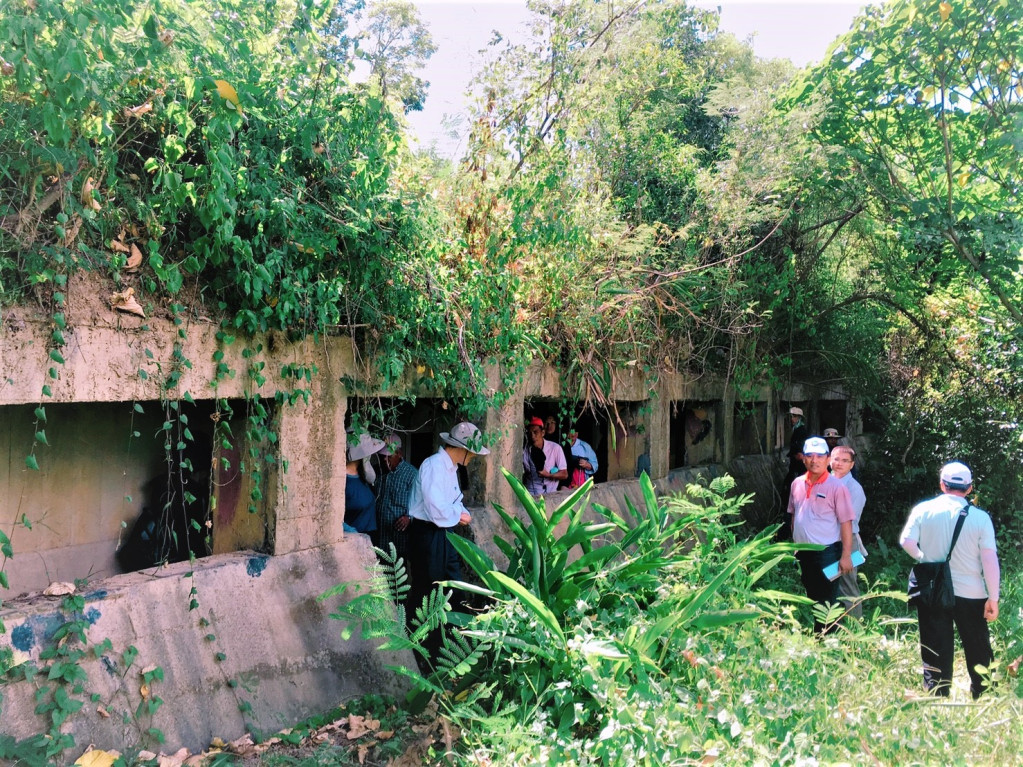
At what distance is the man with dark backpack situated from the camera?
4.98 meters

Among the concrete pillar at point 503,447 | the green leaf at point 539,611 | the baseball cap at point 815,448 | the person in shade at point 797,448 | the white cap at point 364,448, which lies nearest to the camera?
the green leaf at point 539,611

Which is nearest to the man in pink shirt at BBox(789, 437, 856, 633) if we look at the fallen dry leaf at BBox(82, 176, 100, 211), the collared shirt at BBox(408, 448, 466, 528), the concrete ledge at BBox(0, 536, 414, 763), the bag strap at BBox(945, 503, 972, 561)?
the bag strap at BBox(945, 503, 972, 561)

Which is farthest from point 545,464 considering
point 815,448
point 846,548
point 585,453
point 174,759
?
point 174,759

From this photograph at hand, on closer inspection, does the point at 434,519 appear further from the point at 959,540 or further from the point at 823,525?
the point at 959,540

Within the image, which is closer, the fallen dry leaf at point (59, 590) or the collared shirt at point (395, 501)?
the fallen dry leaf at point (59, 590)

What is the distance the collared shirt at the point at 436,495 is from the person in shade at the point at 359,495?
1.12 feet

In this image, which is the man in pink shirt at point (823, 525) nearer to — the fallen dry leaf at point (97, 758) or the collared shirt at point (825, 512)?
the collared shirt at point (825, 512)

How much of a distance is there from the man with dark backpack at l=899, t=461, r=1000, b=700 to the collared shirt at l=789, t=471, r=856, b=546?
81 cm

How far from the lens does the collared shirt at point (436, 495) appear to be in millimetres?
5641

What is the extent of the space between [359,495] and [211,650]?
5.51 ft

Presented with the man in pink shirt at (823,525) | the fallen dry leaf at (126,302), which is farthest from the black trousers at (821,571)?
the fallen dry leaf at (126,302)

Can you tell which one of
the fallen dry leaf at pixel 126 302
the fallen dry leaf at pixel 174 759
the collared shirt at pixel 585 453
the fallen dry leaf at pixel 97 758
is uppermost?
the fallen dry leaf at pixel 126 302

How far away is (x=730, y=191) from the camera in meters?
9.16

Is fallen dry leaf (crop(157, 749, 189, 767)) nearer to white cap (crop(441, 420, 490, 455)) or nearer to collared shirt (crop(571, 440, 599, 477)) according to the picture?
white cap (crop(441, 420, 490, 455))
